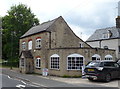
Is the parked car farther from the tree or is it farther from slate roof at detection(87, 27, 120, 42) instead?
the tree

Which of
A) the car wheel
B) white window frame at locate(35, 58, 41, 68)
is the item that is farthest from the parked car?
white window frame at locate(35, 58, 41, 68)

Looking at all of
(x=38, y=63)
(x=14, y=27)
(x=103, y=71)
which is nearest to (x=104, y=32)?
(x=14, y=27)

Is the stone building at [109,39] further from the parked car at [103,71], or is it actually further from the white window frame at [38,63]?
the parked car at [103,71]

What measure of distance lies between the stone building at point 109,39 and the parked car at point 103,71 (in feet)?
→ 70.7

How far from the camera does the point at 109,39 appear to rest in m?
39.7

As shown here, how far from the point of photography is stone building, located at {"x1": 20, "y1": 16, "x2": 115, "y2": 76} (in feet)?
71.6

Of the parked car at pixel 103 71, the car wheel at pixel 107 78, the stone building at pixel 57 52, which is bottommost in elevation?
the car wheel at pixel 107 78

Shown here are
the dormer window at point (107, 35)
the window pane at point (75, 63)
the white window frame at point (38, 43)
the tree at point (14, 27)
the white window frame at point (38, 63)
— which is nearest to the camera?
the window pane at point (75, 63)

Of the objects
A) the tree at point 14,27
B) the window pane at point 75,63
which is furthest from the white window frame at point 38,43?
the tree at point 14,27

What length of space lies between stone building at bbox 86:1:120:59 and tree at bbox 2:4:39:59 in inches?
659

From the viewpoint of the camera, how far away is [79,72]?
21500mm

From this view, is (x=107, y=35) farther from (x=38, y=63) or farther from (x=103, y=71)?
(x=103, y=71)

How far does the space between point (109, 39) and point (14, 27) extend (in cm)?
2229

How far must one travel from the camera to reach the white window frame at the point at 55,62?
22641mm
